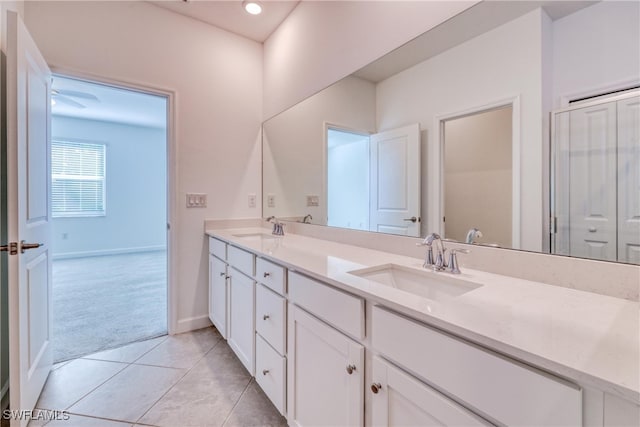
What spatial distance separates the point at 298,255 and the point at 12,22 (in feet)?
5.25

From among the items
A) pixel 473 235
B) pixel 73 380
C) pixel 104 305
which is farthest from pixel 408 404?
pixel 104 305

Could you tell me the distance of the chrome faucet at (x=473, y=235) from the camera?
1.19 m

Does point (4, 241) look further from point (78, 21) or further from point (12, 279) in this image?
point (78, 21)

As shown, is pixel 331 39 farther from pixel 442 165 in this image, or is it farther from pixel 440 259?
pixel 440 259

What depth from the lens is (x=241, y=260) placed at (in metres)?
1.75

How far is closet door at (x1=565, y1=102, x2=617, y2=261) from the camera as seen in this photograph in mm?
867

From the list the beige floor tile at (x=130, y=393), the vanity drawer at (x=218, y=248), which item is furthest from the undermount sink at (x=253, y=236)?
the beige floor tile at (x=130, y=393)

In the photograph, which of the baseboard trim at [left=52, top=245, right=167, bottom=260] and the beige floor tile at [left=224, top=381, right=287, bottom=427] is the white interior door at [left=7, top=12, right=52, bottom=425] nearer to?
the beige floor tile at [left=224, top=381, right=287, bottom=427]

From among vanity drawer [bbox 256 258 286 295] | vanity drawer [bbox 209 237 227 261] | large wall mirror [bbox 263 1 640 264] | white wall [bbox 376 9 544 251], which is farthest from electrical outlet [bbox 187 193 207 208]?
white wall [bbox 376 9 544 251]

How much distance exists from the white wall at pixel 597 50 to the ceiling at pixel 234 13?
1903 mm

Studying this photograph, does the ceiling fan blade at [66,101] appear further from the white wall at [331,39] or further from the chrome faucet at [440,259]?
the chrome faucet at [440,259]

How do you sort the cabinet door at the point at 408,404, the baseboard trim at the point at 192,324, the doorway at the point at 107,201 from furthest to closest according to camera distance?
the doorway at the point at 107,201, the baseboard trim at the point at 192,324, the cabinet door at the point at 408,404

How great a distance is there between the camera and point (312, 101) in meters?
2.13

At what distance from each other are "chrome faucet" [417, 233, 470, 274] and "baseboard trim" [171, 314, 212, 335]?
2.01m
